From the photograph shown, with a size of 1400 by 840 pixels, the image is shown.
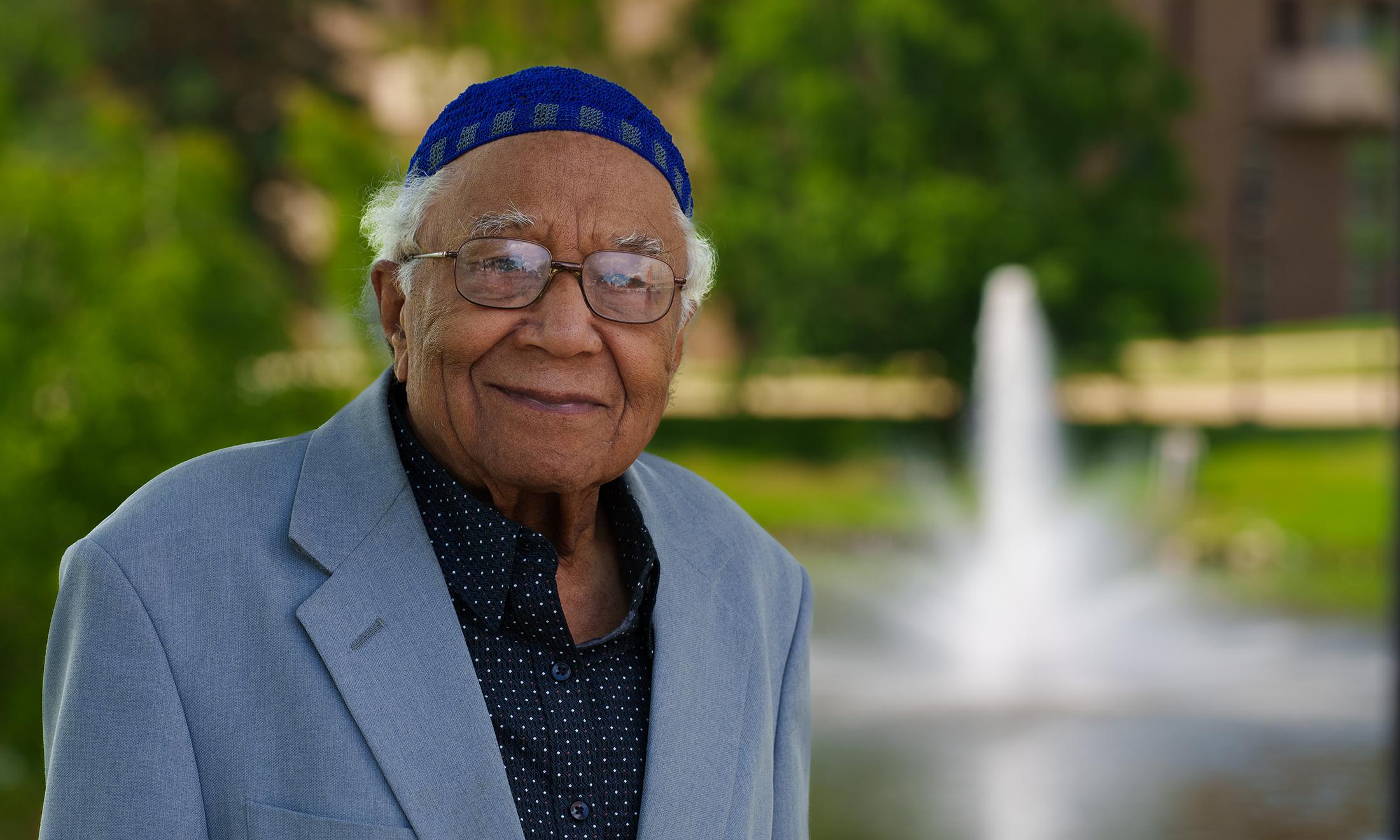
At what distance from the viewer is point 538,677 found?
1.81 meters

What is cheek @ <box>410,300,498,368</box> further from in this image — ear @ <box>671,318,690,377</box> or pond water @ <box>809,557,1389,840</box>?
pond water @ <box>809,557,1389,840</box>

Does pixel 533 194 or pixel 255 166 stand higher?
pixel 255 166

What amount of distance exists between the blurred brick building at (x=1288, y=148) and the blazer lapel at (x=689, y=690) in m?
36.3

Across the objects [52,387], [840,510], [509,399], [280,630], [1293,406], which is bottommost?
[280,630]

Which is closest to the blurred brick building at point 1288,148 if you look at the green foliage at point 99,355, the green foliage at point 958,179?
the green foliage at point 958,179

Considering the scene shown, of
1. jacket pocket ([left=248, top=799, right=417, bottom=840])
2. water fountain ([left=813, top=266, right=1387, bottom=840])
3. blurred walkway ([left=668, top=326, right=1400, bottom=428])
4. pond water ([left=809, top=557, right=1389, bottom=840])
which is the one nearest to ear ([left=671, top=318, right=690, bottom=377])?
jacket pocket ([left=248, top=799, right=417, bottom=840])

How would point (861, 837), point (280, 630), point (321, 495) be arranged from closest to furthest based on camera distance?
1. point (280, 630)
2. point (321, 495)
3. point (861, 837)

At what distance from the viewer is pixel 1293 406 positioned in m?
29.8

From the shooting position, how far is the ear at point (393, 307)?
6.37ft

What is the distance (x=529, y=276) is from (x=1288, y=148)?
40830mm

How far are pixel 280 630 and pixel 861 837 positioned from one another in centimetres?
679

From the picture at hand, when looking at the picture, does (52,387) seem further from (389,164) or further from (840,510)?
(840,510)

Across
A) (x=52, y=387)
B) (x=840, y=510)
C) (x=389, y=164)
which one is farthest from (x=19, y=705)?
(x=840, y=510)

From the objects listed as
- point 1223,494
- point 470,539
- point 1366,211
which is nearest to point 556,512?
point 470,539
